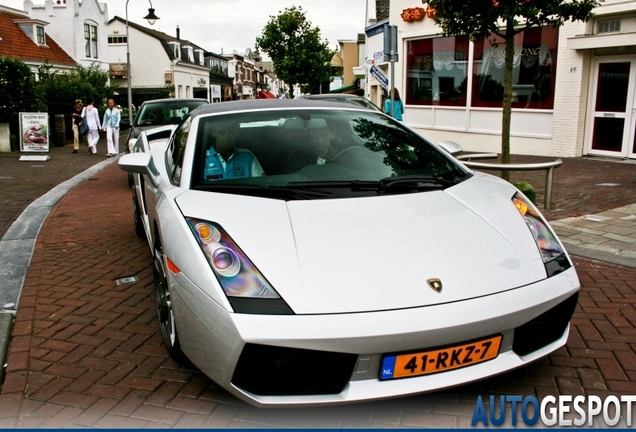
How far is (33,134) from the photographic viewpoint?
1686 cm

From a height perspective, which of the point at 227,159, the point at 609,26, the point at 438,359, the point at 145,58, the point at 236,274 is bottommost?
the point at 438,359

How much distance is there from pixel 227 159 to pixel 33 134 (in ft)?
50.3

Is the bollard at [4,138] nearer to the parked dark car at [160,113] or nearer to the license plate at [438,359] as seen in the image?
the parked dark car at [160,113]

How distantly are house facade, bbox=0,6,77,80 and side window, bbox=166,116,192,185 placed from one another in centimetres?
3001

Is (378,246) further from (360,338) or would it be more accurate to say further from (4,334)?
(4,334)

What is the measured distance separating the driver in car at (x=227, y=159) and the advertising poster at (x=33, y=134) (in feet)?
49.0

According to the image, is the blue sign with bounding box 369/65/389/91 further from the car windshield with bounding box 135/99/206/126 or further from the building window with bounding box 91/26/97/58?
the building window with bounding box 91/26/97/58

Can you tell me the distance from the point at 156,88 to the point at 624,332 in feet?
173

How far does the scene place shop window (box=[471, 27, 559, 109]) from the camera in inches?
569

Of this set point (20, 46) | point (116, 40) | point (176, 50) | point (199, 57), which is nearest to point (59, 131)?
point (20, 46)

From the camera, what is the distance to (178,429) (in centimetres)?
263

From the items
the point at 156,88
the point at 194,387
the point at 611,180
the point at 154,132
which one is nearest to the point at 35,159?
the point at 154,132

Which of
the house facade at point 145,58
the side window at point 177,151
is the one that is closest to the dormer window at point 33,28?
the house facade at point 145,58

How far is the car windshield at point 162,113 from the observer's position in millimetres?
11552
